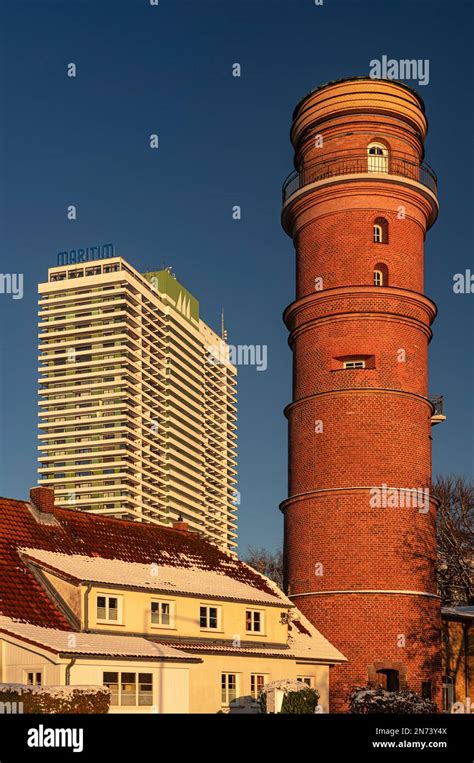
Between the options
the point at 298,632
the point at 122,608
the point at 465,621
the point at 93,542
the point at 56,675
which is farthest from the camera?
the point at 465,621

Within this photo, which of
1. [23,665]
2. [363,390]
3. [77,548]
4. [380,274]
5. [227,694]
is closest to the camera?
[23,665]

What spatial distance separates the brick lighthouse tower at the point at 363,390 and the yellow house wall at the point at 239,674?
135 centimetres

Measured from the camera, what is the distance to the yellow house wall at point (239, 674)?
3616cm

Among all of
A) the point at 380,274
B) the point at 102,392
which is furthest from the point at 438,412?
the point at 102,392

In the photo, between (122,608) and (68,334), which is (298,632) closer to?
(122,608)

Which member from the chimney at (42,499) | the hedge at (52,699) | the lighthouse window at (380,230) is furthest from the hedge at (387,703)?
the lighthouse window at (380,230)

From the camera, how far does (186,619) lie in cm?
3800

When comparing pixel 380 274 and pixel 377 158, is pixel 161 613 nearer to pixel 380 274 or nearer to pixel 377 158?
pixel 380 274

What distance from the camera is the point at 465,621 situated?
165 feet

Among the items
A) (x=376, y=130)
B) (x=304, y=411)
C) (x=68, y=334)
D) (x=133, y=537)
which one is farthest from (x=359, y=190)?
(x=68, y=334)

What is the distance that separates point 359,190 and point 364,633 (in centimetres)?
1970

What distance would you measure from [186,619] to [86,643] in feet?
20.3

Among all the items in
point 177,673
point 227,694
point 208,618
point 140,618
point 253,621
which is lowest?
point 227,694

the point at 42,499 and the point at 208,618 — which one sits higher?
the point at 42,499
